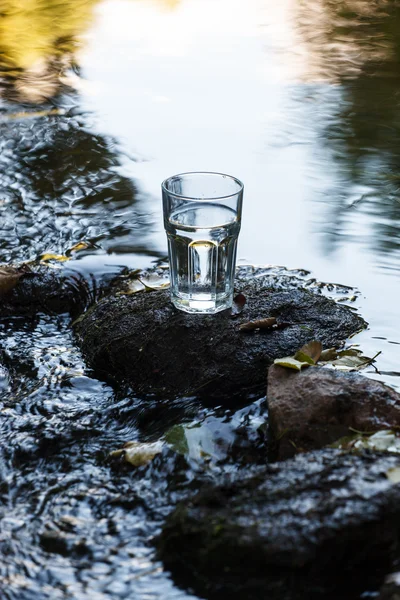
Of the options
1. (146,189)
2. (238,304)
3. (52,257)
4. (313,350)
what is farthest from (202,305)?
(146,189)

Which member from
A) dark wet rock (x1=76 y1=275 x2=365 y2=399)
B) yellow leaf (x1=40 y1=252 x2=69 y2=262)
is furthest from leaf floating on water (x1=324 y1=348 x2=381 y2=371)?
yellow leaf (x1=40 y1=252 x2=69 y2=262)

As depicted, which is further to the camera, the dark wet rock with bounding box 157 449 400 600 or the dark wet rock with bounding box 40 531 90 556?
the dark wet rock with bounding box 40 531 90 556

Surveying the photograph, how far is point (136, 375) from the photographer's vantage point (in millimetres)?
2178

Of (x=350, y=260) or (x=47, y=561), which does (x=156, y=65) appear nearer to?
(x=350, y=260)

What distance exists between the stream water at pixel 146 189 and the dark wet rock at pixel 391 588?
1.26 ft

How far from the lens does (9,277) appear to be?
2740mm

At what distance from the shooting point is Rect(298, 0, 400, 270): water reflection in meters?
3.40

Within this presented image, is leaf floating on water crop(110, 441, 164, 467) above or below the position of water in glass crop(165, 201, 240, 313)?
below

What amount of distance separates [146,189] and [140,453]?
7.17 feet

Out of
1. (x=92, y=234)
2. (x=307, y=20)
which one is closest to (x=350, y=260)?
(x=92, y=234)

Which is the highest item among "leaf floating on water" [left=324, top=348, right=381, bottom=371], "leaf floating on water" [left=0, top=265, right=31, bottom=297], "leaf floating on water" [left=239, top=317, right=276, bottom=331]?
"leaf floating on water" [left=239, top=317, right=276, bottom=331]

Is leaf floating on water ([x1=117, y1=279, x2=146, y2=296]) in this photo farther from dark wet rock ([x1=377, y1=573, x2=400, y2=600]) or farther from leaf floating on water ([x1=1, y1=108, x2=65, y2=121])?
leaf floating on water ([x1=1, y1=108, x2=65, y2=121])

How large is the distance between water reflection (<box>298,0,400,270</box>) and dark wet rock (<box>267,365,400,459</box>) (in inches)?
50.5

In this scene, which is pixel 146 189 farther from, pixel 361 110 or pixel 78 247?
pixel 361 110
